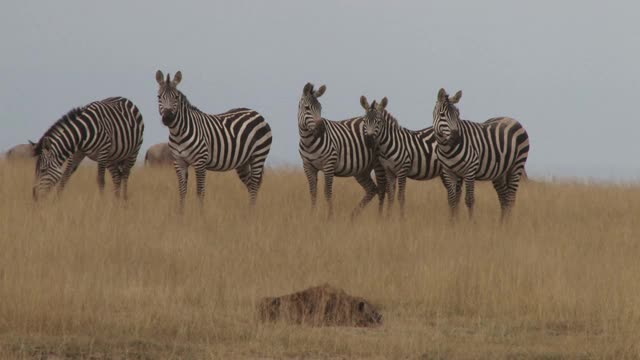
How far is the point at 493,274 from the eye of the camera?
10.7 m

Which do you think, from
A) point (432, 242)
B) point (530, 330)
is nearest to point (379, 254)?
point (432, 242)

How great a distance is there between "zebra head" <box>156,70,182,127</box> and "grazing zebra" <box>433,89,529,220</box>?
12.9ft

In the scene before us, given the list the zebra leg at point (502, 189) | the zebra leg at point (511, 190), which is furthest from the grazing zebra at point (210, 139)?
the zebra leg at point (511, 190)

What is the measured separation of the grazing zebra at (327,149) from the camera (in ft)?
51.3

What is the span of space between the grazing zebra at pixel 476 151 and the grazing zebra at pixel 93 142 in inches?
203

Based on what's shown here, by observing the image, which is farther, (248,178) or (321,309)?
(248,178)

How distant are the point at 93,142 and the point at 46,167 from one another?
0.97 meters

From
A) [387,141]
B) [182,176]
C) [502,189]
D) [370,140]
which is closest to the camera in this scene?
[182,176]

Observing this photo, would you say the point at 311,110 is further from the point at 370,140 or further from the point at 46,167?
the point at 46,167

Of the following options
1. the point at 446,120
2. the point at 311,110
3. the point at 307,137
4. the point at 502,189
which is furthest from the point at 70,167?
the point at 502,189

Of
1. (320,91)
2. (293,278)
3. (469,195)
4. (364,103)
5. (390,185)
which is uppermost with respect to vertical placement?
(320,91)

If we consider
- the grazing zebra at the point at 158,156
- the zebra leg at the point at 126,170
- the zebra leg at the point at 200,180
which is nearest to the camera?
the zebra leg at the point at 200,180

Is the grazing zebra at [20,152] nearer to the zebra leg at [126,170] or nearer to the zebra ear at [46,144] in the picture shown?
the zebra leg at [126,170]

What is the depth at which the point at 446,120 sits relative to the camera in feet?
50.4
